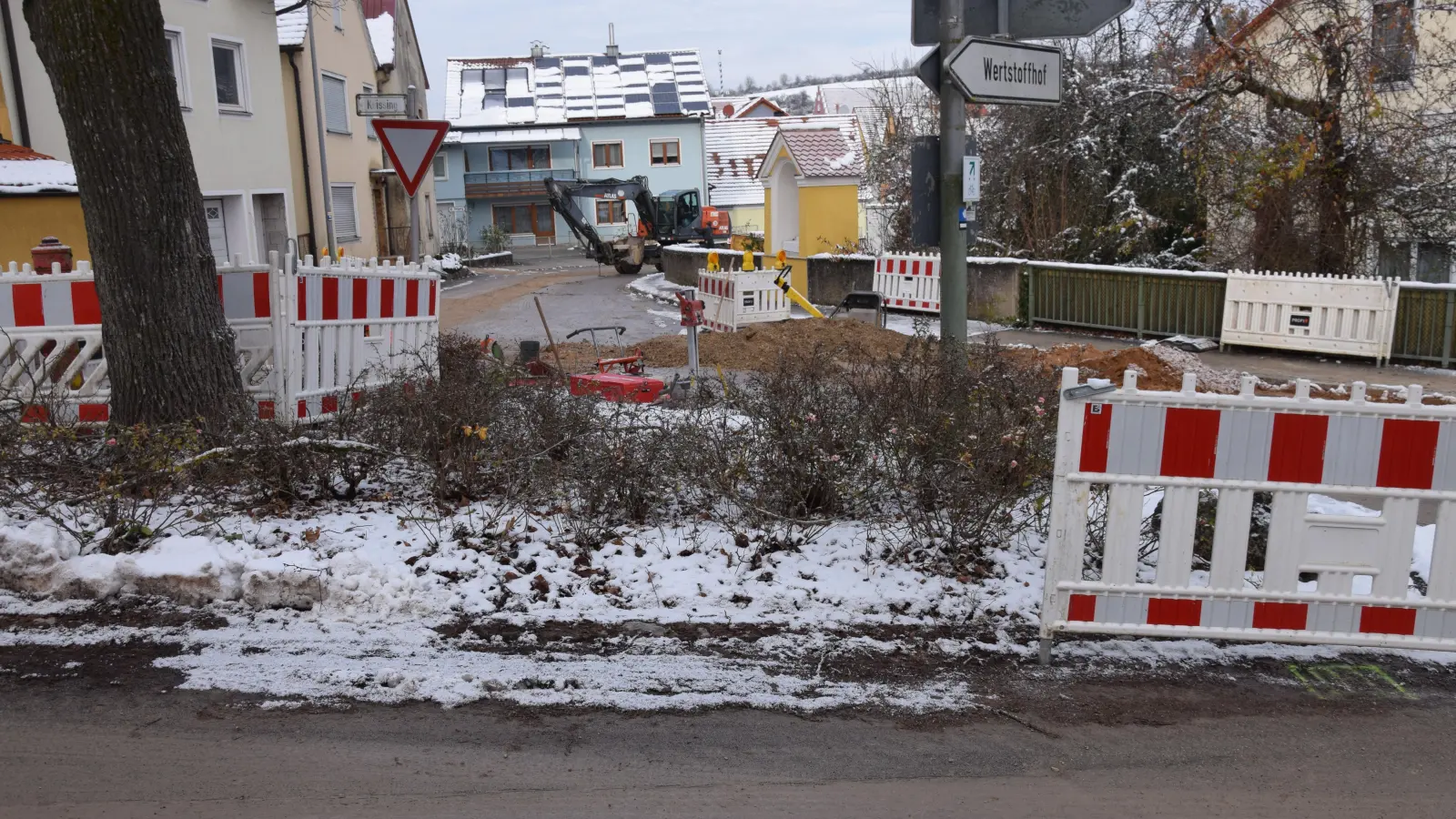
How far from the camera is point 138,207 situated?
6.28 meters

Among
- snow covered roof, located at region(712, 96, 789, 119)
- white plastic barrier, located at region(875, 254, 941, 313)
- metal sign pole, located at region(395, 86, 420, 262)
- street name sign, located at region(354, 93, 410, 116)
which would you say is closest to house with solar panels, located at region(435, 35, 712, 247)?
snow covered roof, located at region(712, 96, 789, 119)

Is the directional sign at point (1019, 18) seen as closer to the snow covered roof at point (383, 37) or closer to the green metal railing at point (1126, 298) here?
the green metal railing at point (1126, 298)

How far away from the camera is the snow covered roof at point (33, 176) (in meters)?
14.1

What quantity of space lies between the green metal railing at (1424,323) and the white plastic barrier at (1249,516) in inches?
434

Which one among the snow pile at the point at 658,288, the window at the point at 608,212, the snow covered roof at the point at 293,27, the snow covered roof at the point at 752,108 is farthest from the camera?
the snow covered roof at the point at 752,108

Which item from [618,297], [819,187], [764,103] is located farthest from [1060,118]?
[764,103]

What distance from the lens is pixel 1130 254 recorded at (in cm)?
2162

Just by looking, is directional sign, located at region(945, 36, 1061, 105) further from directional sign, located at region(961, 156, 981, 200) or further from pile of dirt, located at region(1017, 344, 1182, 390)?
pile of dirt, located at region(1017, 344, 1182, 390)

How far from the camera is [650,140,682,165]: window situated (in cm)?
5653

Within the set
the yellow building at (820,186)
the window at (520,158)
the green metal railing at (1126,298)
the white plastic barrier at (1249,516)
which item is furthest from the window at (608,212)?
the white plastic barrier at (1249,516)

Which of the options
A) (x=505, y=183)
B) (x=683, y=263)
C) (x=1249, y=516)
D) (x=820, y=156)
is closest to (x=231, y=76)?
(x=683, y=263)

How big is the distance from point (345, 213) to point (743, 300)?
18342 millimetres

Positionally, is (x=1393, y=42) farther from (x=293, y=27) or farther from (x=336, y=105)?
(x=336, y=105)

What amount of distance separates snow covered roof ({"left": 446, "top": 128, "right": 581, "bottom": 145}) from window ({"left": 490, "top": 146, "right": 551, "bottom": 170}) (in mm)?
820
